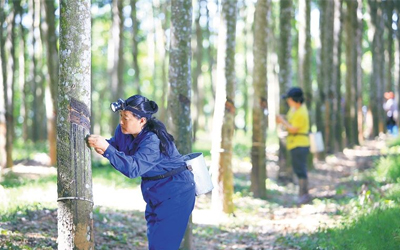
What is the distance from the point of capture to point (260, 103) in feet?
37.9

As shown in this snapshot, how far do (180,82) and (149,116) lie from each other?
247cm

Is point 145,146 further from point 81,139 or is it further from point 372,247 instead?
point 372,247

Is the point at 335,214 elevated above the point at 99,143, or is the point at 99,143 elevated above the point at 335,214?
the point at 99,143

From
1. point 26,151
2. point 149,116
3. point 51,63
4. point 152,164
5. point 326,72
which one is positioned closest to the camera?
point 152,164

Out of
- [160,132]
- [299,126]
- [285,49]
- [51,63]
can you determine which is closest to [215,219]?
[299,126]

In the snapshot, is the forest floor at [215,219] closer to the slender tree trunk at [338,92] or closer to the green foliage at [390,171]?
the green foliage at [390,171]

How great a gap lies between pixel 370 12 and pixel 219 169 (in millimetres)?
18807

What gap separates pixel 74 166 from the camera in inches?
183

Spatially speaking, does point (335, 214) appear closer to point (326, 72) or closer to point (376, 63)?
point (326, 72)

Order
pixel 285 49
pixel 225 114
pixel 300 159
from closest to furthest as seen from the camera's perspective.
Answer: pixel 225 114 → pixel 300 159 → pixel 285 49

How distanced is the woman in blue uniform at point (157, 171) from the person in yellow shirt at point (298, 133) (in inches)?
249

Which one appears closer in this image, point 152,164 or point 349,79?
point 152,164

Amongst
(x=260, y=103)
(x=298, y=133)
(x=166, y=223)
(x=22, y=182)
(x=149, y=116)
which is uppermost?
(x=260, y=103)

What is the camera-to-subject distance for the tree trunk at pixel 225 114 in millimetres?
9836
